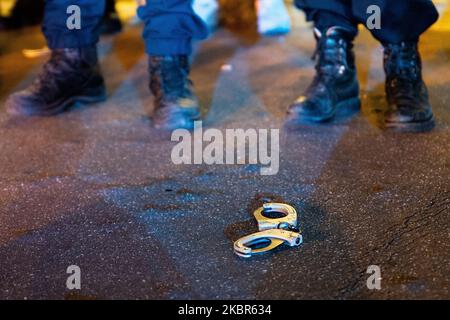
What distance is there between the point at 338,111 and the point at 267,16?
4.17 feet

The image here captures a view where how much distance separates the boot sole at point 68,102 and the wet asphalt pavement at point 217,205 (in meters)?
0.04

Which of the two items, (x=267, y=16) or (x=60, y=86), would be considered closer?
(x=60, y=86)

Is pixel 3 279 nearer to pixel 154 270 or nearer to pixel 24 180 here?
pixel 154 270

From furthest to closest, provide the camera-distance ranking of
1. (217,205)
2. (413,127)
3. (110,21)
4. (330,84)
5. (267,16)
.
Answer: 1. (110,21)
2. (267,16)
3. (330,84)
4. (413,127)
5. (217,205)

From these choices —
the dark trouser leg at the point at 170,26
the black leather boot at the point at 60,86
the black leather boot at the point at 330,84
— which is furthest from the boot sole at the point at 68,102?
the black leather boot at the point at 330,84

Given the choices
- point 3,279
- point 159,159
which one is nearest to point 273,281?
point 3,279

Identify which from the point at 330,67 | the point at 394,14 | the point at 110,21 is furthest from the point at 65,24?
the point at 110,21

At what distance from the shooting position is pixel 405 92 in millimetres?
1593

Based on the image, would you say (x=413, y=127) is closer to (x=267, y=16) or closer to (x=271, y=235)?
(x=271, y=235)

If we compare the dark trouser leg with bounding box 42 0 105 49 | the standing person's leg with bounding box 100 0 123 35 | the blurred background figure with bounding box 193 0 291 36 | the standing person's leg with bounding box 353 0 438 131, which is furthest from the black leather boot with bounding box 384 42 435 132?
the standing person's leg with bounding box 100 0 123 35

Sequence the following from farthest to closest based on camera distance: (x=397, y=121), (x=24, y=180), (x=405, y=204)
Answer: (x=397, y=121) → (x=24, y=180) → (x=405, y=204)

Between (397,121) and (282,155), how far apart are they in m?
0.35

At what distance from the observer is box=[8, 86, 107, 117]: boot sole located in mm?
1827

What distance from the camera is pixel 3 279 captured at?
3.27 feet
